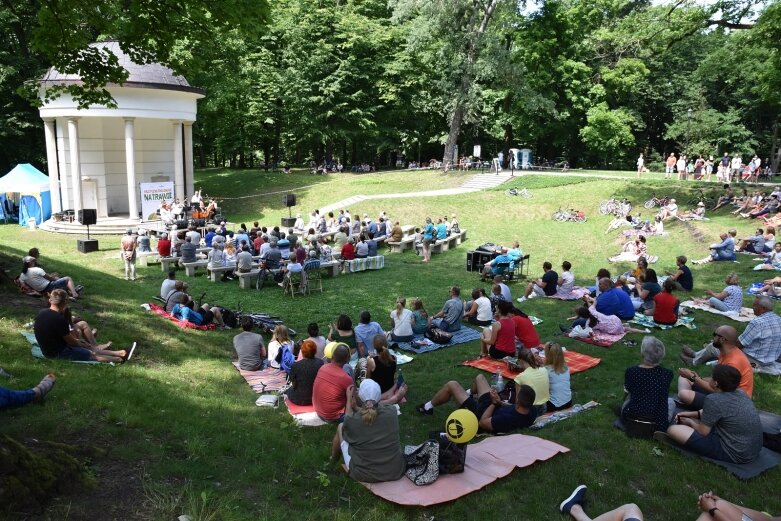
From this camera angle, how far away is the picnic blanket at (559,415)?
719cm

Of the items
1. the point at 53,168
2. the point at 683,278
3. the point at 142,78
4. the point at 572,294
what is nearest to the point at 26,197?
the point at 53,168

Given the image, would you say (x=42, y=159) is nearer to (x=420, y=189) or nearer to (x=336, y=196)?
(x=336, y=196)

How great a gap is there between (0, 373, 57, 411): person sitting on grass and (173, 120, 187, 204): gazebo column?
23.8 metres

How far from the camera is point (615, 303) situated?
1170 centimetres

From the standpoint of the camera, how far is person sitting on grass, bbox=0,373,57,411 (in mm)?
6062

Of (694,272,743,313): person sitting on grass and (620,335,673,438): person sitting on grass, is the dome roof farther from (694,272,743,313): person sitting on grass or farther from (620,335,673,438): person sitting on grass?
(620,335,673,438): person sitting on grass

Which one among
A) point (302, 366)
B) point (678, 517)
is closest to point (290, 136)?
point (302, 366)

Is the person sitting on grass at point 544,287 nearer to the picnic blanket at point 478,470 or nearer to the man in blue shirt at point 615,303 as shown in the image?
the man in blue shirt at point 615,303

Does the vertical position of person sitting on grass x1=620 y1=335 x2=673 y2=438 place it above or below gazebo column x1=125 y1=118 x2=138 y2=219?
below

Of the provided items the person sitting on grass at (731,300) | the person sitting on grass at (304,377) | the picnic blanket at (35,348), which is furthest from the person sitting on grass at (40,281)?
the person sitting on grass at (731,300)

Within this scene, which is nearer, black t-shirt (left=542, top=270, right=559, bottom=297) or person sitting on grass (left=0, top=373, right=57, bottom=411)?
Result: person sitting on grass (left=0, top=373, right=57, bottom=411)

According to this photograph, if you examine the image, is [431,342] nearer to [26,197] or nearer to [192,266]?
[192,266]

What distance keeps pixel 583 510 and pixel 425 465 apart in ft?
4.97

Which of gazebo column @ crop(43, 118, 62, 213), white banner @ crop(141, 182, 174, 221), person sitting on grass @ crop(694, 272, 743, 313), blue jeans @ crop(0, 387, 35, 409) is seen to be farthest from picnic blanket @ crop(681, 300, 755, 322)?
gazebo column @ crop(43, 118, 62, 213)
